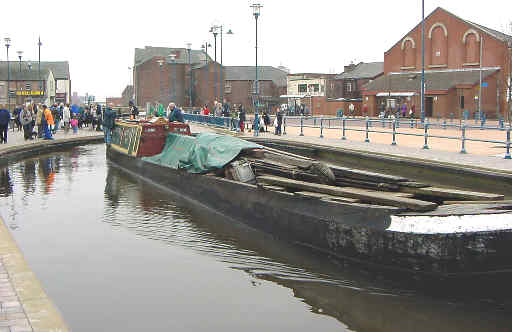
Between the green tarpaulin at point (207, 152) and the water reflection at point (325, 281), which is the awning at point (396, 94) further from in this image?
the water reflection at point (325, 281)

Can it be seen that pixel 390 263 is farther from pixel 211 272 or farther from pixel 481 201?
pixel 211 272

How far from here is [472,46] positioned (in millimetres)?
57188

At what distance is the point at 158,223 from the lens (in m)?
12.5

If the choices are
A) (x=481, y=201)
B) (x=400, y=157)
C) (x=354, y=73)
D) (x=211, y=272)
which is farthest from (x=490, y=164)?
(x=354, y=73)

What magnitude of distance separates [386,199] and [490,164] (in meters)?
9.30

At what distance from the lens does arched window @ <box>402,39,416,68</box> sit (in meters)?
63.7

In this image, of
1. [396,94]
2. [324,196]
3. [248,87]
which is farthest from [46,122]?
[248,87]

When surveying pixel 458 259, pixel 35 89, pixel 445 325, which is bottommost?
pixel 445 325

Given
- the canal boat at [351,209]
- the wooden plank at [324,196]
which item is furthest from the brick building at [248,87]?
the wooden plank at [324,196]

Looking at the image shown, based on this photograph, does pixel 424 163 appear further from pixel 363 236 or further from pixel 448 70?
pixel 448 70

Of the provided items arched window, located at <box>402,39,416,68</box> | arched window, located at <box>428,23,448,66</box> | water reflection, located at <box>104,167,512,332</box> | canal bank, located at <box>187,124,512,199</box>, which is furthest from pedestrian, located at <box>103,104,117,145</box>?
arched window, located at <box>402,39,416,68</box>

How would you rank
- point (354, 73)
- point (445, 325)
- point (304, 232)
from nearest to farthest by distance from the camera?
point (445, 325), point (304, 232), point (354, 73)

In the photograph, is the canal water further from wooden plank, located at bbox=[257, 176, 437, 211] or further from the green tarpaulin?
the green tarpaulin

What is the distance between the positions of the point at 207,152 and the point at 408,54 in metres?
54.6
